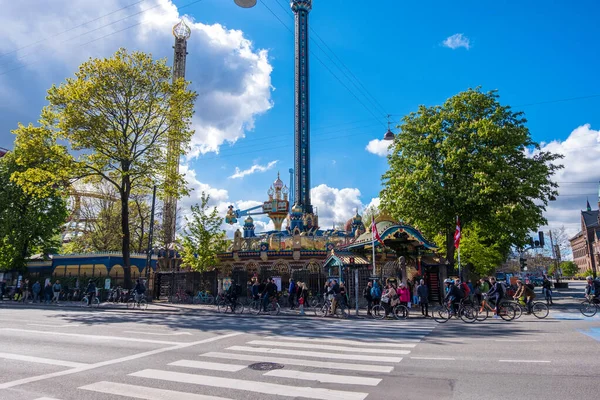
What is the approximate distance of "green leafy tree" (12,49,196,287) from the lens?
91.5 feet

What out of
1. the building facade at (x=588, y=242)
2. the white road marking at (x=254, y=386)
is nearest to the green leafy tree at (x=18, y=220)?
the white road marking at (x=254, y=386)

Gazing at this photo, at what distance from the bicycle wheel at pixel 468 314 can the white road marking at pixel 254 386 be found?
40.0 feet

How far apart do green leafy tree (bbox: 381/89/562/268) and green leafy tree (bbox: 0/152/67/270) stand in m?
30.4

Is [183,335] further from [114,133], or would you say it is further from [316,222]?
[316,222]

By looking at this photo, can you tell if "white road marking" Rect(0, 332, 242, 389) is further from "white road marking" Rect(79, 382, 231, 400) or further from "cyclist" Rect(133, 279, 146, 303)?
"cyclist" Rect(133, 279, 146, 303)

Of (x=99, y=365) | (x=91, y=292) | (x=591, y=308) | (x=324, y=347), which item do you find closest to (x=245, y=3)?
(x=324, y=347)

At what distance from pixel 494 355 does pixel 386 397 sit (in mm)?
4466

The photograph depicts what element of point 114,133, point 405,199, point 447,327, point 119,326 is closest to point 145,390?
point 119,326

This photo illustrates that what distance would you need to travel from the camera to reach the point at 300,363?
872 centimetres

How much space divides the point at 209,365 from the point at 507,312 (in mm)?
14074

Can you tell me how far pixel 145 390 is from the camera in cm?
676

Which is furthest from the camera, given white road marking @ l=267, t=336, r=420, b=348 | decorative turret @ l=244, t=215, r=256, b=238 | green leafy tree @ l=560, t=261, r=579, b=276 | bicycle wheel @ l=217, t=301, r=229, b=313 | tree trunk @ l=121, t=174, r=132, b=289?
green leafy tree @ l=560, t=261, r=579, b=276

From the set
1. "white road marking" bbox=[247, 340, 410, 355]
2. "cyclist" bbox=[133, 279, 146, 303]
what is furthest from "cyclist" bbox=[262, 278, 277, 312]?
"cyclist" bbox=[133, 279, 146, 303]

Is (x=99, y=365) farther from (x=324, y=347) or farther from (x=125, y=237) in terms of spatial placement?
(x=125, y=237)
